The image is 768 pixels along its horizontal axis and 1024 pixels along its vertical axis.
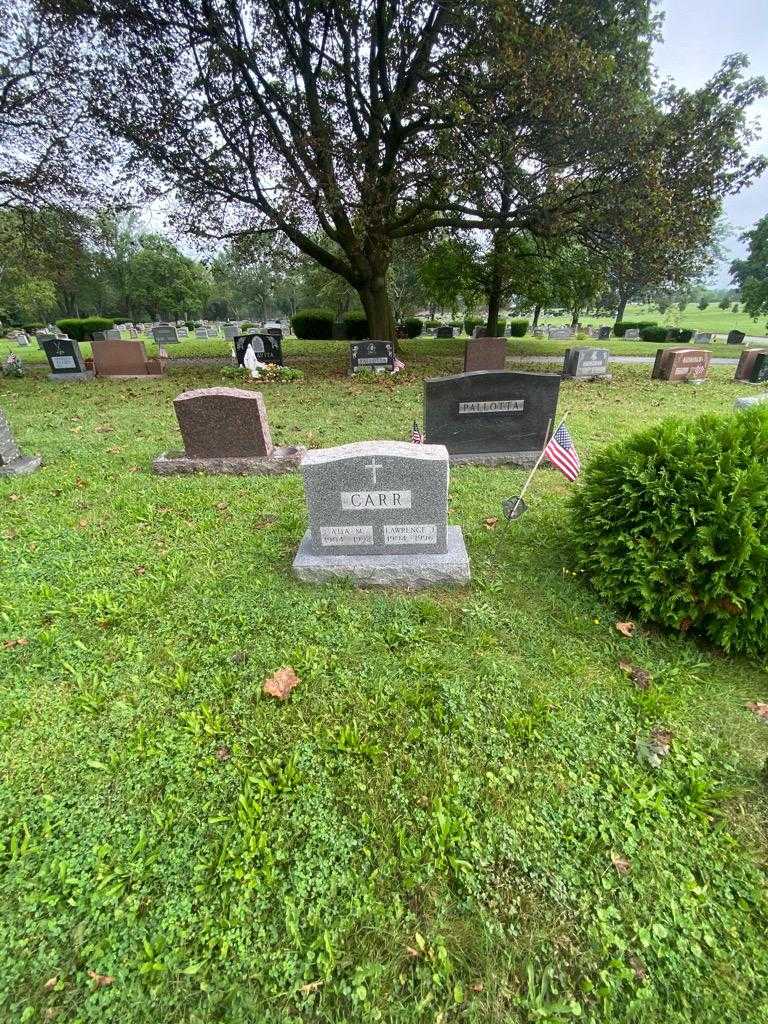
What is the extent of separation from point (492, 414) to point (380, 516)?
3.55 meters

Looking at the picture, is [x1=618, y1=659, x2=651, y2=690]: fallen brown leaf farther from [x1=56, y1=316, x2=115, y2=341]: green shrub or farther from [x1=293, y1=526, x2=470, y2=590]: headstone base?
[x1=56, y1=316, x2=115, y2=341]: green shrub

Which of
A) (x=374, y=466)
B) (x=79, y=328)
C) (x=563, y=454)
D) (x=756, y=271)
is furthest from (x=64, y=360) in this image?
(x=756, y=271)

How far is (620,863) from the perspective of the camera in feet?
6.20

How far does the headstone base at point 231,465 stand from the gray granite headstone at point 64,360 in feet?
37.7

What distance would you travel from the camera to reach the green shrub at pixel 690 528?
9.05 ft

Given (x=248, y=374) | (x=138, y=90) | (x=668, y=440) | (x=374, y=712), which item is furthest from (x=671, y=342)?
(x=374, y=712)

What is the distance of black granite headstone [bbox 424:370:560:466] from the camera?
20.7 ft

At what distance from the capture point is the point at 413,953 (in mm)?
1652

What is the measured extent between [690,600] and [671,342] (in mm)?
36803

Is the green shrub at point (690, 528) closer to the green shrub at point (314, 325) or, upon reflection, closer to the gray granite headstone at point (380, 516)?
the gray granite headstone at point (380, 516)

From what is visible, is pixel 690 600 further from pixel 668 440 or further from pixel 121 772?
pixel 121 772

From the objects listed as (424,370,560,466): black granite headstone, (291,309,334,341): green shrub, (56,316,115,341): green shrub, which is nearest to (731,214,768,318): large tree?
(291,309,334,341): green shrub

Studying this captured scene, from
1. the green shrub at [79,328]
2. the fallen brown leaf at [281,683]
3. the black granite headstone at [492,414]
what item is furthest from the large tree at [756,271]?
the green shrub at [79,328]

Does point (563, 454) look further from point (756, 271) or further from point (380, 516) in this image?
point (756, 271)
